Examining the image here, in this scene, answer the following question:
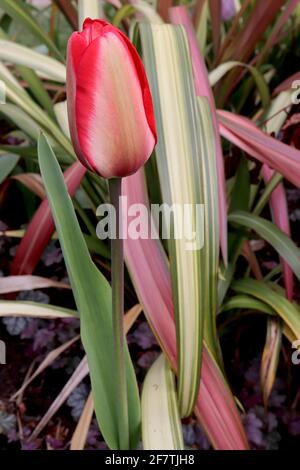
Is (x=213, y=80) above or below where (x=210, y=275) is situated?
above

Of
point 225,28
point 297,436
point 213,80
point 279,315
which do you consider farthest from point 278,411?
point 225,28

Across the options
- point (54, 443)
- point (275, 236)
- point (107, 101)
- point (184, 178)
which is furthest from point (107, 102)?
point (54, 443)

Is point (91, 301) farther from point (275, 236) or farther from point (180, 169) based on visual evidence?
point (275, 236)

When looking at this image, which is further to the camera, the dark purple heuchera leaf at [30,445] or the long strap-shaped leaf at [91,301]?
the dark purple heuchera leaf at [30,445]

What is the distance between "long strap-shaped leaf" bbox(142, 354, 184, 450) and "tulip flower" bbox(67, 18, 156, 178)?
1.11 feet

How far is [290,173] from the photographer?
2.57 feet

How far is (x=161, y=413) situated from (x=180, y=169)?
0.28 metres

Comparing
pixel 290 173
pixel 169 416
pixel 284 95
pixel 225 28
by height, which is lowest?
pixel 169 416

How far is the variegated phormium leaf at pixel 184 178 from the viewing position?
2.32ft

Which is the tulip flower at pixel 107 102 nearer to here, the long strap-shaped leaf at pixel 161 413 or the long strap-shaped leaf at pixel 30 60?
the long strap-shaped leaf at pixel 161 413

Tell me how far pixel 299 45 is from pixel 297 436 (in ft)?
2.78

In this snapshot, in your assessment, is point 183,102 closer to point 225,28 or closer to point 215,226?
point 215,226

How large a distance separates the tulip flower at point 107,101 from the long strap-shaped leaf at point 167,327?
0.33 metres

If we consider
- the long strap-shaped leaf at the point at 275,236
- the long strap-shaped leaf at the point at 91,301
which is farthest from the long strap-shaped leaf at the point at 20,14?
the long strap-shaped leaf at the point at 91,301
